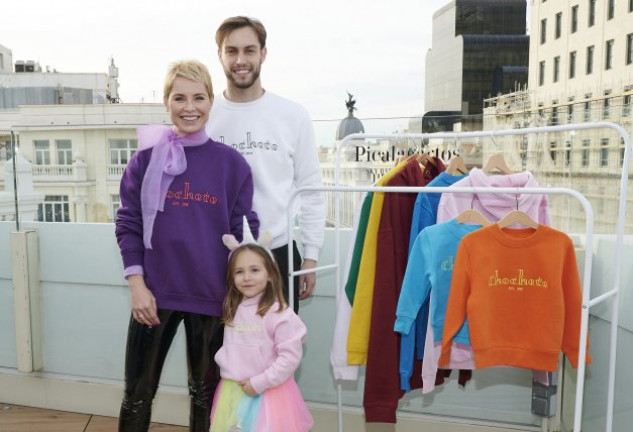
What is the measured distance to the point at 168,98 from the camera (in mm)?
1627

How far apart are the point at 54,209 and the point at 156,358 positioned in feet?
4.99

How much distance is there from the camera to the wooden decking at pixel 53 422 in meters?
2.61

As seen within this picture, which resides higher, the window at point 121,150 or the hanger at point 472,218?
the window at point 121,150

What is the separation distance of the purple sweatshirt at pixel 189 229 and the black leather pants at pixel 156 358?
54 mm

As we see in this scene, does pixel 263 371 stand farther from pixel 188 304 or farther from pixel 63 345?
pixel 63 345

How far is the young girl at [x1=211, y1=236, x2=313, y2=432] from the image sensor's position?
5.38 feet

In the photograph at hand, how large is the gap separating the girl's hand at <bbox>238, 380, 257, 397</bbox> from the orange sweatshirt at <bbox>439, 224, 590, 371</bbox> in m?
0.57

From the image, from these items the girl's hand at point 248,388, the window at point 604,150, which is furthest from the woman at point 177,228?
the window at point 604,150

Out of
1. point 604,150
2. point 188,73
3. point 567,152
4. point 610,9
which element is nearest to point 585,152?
point 567,152

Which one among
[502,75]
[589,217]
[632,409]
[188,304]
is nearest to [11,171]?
[188,304]

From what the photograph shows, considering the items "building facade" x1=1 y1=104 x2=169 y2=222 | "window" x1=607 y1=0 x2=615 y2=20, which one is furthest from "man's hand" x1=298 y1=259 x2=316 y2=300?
"window" x1=607 y1=0 x2=615 y2=20

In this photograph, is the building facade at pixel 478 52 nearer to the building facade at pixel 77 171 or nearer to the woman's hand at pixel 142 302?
the building facade at pixel 77 171

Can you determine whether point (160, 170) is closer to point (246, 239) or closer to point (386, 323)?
point (246, 239)

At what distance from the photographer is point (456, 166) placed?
1.96 metres
